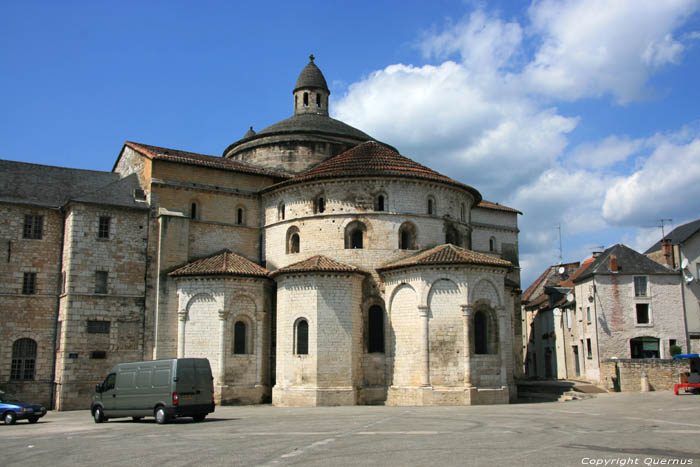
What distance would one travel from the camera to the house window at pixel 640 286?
127 feet

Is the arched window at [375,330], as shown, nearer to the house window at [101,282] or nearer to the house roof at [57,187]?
the house roof at [57,187]

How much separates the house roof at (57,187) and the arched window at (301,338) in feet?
33.5

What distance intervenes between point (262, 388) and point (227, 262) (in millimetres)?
6455

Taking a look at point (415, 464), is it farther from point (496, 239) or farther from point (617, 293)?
point (496, 239)

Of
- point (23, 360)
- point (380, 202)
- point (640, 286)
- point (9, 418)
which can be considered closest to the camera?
point (9, 418)

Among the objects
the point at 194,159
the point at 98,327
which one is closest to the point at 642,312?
the point at 194,159

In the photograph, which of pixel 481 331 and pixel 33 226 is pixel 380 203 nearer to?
pixel 481 331

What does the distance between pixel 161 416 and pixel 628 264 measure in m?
30.0

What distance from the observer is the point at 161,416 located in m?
20.6

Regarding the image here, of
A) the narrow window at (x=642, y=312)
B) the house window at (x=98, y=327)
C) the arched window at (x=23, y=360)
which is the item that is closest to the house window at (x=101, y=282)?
the house window at (x=98, y=327)

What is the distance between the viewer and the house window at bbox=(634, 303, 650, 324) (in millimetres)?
38656

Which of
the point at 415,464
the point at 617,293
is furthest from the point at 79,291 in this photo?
the point at 617,293

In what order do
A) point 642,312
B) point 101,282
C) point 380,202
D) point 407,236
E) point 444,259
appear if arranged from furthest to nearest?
point 642,312
point 407,236
point 380,202
point 101,282
point 444,259

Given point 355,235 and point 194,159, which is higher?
point 194,159
